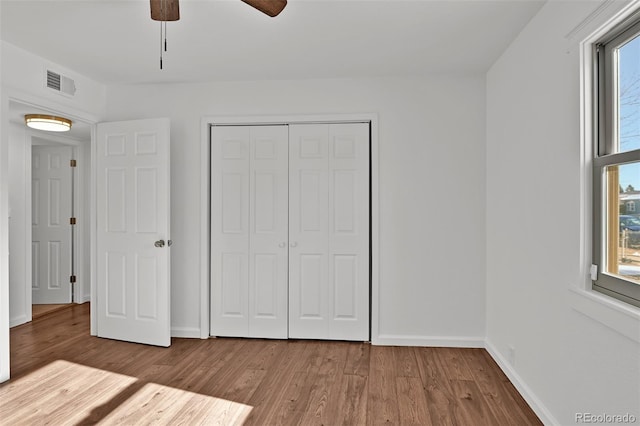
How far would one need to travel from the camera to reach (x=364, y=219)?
3656 millimetres

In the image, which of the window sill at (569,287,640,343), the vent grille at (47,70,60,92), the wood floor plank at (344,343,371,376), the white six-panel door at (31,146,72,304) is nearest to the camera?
the window sill at (569,287,640,343)

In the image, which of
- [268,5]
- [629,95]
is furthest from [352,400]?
[268,5]

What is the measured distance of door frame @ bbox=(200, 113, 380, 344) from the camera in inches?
142

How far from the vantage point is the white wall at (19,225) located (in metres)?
4.32

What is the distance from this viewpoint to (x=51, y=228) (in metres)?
5.13

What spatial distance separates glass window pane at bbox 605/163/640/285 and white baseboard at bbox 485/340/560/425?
100cm

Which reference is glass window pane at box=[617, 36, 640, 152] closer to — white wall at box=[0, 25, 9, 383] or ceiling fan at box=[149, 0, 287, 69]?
ceiling fan at box=[149, 0, 287, 69]

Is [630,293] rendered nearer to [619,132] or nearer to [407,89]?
[619,132]

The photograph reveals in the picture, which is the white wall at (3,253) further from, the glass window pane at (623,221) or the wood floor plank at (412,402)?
the glass window pane at (623,221)

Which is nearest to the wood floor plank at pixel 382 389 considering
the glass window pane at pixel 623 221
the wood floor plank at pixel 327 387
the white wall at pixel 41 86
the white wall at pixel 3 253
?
the wood floor plank at pixel 327 387

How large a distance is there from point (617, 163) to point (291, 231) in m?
2.59

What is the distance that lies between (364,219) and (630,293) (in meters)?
2.23

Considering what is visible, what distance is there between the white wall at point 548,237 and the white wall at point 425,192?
0.31 m

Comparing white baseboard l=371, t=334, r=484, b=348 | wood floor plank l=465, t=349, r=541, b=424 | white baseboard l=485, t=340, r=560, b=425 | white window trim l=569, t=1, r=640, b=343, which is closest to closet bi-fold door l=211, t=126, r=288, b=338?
white baseboard l=371, t=334, r=484, b=348
